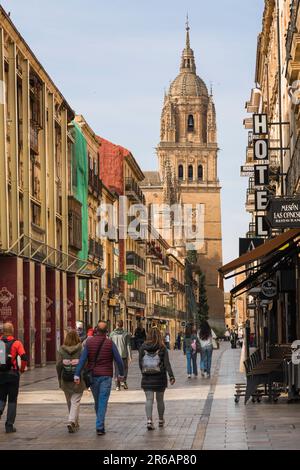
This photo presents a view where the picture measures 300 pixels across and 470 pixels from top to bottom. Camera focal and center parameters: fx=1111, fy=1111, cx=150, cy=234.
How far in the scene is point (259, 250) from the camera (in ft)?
76.2

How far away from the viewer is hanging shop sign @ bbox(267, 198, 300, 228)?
22094 mm

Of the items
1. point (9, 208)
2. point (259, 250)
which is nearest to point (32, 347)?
point (9, 208)

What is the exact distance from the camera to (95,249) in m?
61.3

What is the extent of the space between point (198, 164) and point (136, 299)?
104537mm

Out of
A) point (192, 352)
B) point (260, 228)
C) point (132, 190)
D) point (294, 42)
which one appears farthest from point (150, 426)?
point (132, 190)

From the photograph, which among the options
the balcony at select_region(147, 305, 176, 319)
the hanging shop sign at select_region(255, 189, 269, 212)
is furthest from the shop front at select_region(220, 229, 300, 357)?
the balcony at select_region(147, 305, 176, 319)

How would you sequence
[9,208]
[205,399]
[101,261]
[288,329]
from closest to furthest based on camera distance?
[205,399], [288,329], [9,208], [101,261]

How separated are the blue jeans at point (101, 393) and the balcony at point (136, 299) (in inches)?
2646

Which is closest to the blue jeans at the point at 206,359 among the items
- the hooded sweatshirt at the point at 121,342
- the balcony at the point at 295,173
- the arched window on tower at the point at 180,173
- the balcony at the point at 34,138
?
the balcony at the point at 295,173

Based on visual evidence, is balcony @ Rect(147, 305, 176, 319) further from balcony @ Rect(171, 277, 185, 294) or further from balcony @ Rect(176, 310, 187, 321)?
balcony @ Rect(176, 310, 187, 321)

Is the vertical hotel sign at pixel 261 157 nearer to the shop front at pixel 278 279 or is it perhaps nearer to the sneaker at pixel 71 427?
the shop front at pixel 278 279

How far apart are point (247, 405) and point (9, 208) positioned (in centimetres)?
1849

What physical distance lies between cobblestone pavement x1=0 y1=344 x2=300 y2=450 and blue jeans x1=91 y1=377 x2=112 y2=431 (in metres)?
0.31
